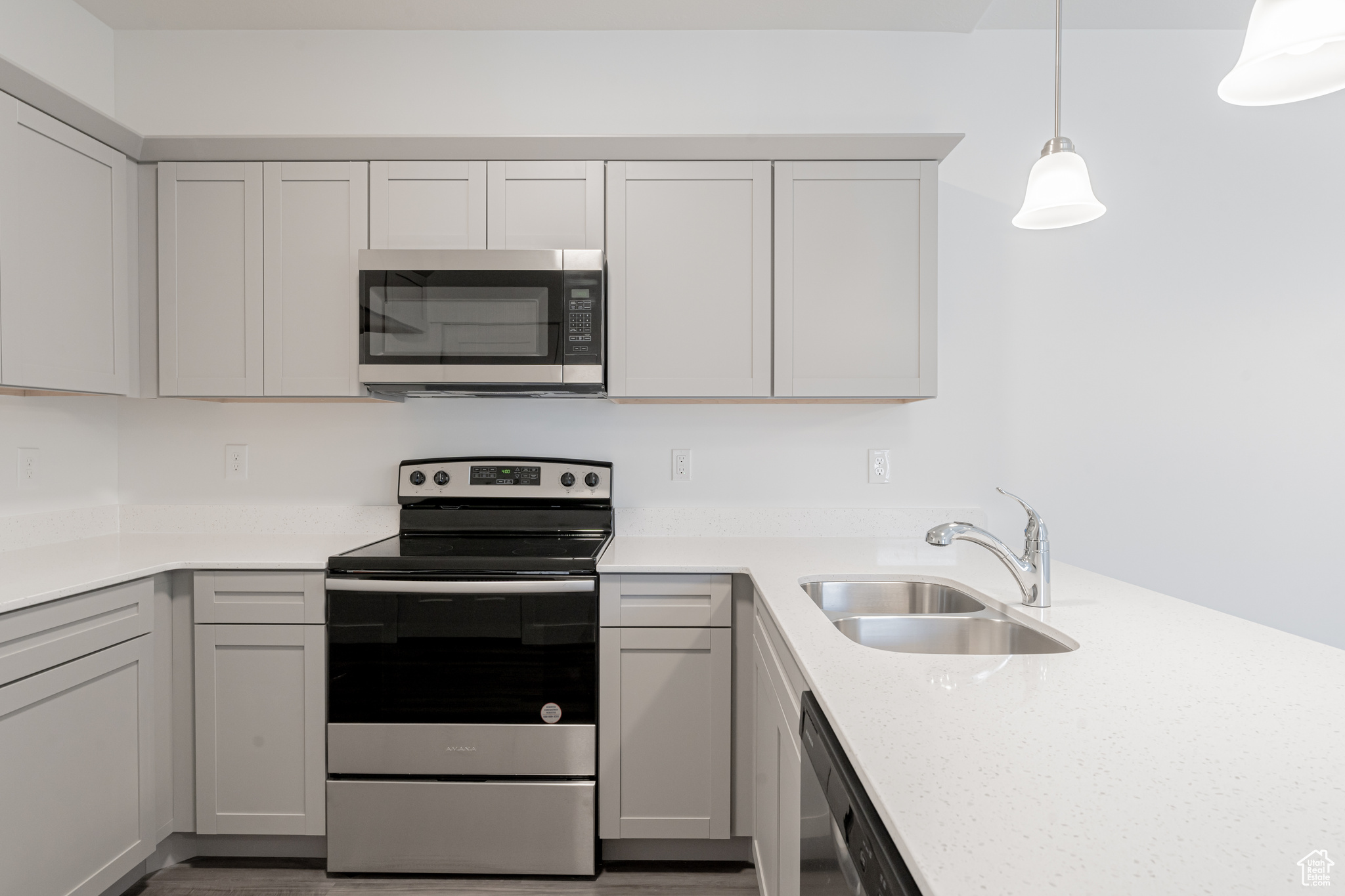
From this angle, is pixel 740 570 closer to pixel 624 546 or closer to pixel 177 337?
pixel 624 546

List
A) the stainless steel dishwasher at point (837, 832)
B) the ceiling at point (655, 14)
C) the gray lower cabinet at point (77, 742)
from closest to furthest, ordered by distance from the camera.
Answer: the stainless steel dishwasher at point (837, 832)
the gray lower cabinet at point (77, 742)
the ceiling at point (655, 14)

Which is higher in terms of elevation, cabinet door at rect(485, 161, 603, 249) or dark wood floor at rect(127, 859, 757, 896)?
cabinet door at rect(485, 161, 603, 249)

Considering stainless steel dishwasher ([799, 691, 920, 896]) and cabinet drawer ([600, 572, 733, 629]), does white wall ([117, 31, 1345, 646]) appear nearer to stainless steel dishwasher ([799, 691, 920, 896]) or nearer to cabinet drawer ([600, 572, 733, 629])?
cabinet drawer ([600, 572, 733, 629])

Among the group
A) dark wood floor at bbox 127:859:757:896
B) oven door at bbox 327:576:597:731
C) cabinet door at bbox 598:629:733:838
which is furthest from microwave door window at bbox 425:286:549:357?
dark wood floor at bbox 127:859:757:896

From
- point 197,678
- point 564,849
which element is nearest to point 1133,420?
point 564,849

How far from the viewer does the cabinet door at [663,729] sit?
1.87m

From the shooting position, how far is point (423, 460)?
91.3 inches

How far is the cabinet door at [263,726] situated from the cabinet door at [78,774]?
13 centimetres

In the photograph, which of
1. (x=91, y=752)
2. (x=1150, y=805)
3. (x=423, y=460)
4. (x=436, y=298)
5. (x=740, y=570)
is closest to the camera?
(x=1150, y=805)

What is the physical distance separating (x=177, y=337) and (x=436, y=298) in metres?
0.84

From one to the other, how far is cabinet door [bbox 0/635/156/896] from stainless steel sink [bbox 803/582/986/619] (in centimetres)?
175

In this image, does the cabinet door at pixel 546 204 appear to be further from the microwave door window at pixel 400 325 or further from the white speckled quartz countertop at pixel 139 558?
the white speckled quartz countertop at pixel 139 558

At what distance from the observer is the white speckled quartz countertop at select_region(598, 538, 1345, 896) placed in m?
0.55

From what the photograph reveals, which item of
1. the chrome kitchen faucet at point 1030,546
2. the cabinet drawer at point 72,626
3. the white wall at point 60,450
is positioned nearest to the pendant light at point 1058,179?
the chrome kitchen faucet at point 1030,546
